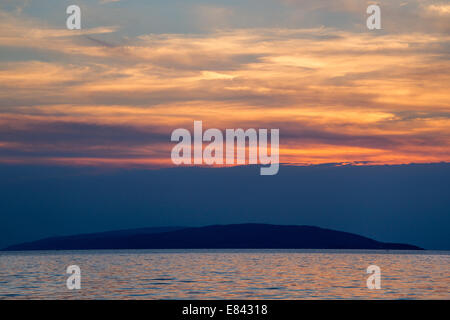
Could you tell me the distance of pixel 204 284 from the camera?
59.8 meters

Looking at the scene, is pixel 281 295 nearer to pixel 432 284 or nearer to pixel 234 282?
pixel 234 282
